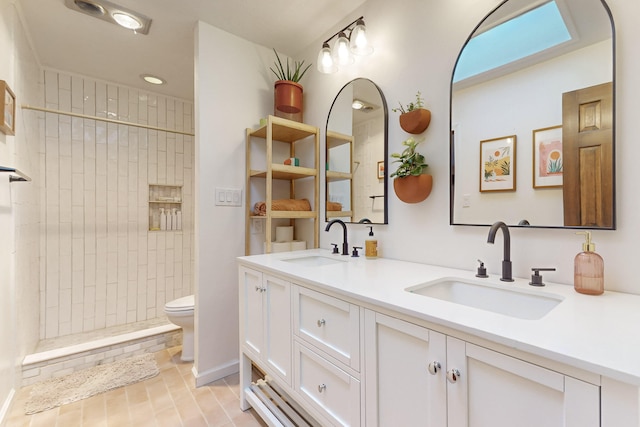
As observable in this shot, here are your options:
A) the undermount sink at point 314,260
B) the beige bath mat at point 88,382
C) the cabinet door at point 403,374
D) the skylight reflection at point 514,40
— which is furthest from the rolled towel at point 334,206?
the beige bath mat at point 88,382

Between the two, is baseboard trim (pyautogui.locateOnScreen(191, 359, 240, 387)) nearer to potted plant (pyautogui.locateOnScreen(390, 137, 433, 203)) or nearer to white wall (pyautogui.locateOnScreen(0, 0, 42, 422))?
white wall (pyautogui.locateOnScreen(0, 0, 42, 422))

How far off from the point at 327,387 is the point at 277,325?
14.2 inches

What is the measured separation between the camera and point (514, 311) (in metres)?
0.97

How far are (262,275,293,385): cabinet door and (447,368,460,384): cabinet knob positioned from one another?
70cm

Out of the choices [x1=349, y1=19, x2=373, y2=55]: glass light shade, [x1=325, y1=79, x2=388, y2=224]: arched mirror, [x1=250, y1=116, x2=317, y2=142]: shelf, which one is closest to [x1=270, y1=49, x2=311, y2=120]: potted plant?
[x1=250, y1=116, x2=317, y2=142]: shelf

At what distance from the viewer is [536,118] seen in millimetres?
1069

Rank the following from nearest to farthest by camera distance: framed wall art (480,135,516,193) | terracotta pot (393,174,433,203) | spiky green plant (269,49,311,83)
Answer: framed wall art (480,135,516,193), terracotta pot (393,174,433,203), spiky green plant (269,49,311,83)

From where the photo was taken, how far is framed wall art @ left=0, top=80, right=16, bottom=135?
1396 mm

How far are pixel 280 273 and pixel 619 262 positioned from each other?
1.20 m

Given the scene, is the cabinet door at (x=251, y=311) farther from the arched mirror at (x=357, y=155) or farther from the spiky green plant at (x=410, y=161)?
the spiky green plant at (x=410, y=161)

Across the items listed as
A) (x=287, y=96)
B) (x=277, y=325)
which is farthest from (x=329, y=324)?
(x=287, y=96)

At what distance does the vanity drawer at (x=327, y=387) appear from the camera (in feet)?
3.12

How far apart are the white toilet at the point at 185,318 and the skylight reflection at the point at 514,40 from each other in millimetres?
2247

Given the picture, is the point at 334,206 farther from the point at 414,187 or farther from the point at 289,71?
the point at 289,71
